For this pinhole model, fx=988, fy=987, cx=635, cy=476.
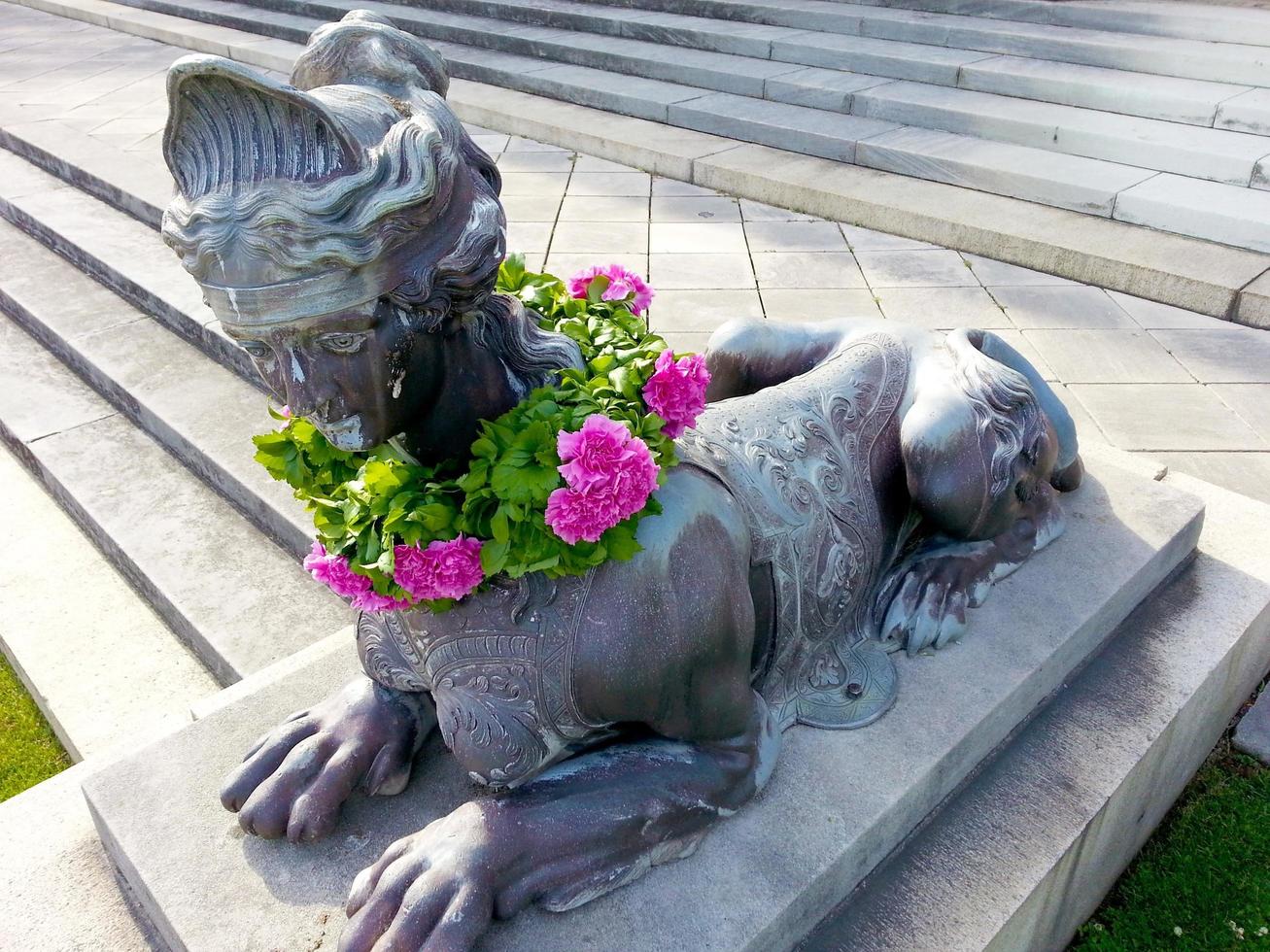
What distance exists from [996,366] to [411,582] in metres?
1.56

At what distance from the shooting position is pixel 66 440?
15.2 feet

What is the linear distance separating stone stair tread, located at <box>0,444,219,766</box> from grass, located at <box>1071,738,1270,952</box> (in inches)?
110

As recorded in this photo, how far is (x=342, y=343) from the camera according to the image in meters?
1.38

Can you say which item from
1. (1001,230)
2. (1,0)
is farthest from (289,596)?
(1,0)

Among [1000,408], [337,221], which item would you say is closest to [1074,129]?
[1000,408]

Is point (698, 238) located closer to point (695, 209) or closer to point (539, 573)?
point (695, 209)

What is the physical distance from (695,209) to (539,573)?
5410 millimetres

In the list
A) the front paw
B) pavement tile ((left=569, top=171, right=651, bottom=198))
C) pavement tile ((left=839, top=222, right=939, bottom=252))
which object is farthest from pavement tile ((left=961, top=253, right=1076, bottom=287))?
the front paw

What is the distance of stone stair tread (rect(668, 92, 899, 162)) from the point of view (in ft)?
23.3

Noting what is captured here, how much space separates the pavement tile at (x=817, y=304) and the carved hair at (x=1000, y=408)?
9.01 feet

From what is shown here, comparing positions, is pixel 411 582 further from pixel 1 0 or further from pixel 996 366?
pixel 1 0

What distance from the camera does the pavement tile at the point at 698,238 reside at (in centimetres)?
605

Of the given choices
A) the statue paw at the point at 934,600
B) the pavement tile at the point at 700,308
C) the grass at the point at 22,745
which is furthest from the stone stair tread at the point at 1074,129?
the grass at the point at 22,745

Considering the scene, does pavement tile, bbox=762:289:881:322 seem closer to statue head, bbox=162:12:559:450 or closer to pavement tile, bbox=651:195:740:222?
pavement tile, bbox=651:195:740:222
